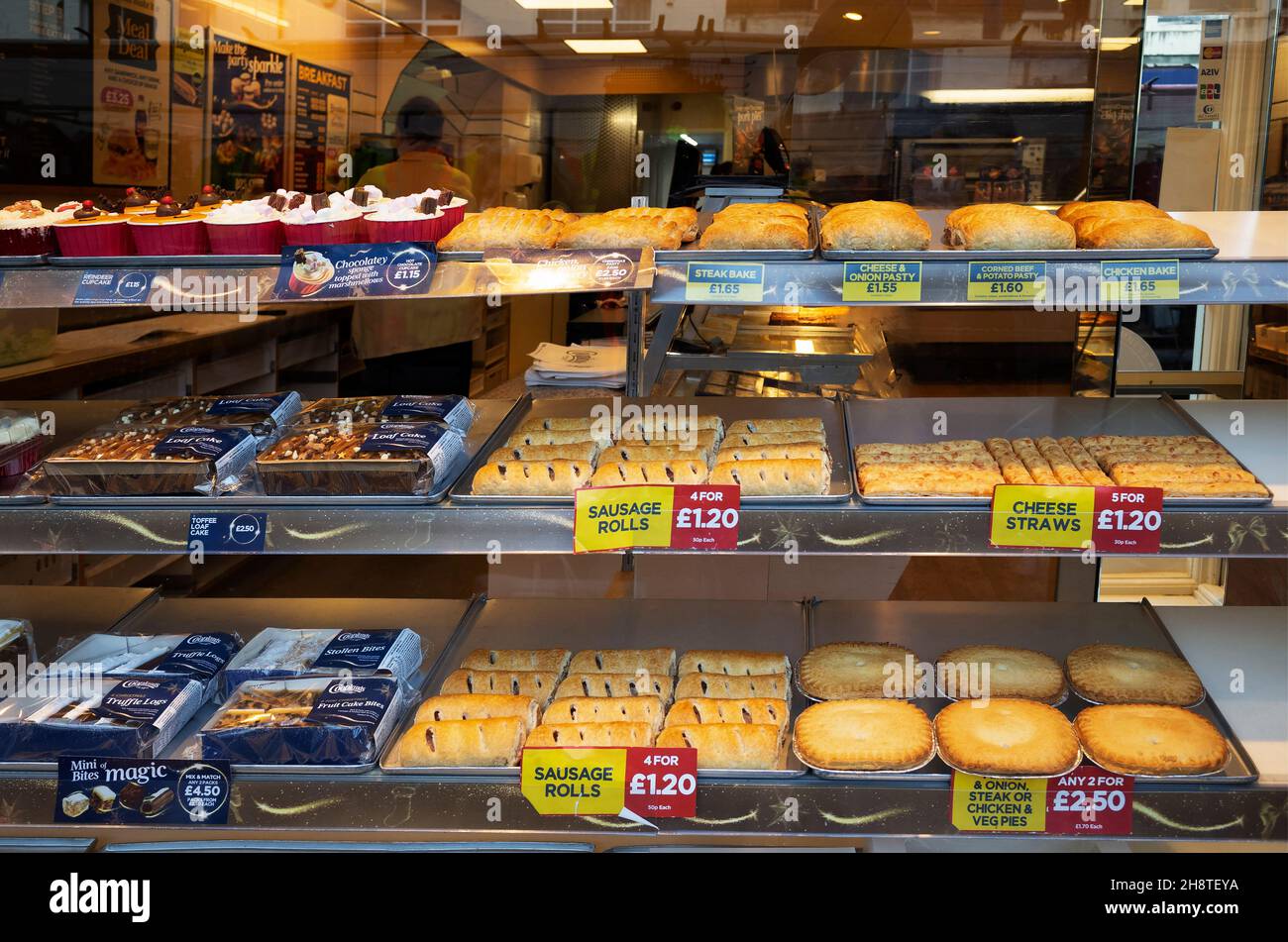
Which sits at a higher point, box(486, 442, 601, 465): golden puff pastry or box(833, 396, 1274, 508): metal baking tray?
box(833, 396, 1274, 508): metal baking tray

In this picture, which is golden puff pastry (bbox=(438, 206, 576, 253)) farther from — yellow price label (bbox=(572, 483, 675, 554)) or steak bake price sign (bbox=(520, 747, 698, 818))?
steak bake price sign (bbox=(520, 747, 698, 818))

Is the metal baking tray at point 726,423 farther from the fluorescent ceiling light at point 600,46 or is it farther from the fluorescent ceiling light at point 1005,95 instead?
the fluorescent ceiling light at point 600,46

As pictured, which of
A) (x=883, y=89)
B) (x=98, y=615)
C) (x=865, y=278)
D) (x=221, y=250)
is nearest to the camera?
(x=865, y=278)

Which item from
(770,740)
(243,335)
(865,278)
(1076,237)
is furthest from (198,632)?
(243,335)

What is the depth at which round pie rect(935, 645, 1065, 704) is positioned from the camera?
77.9 inches

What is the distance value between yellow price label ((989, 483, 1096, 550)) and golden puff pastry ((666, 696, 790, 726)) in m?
0.45

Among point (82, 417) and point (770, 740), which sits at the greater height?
point (82, 417)

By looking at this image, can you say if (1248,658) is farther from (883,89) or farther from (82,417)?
(883,89)

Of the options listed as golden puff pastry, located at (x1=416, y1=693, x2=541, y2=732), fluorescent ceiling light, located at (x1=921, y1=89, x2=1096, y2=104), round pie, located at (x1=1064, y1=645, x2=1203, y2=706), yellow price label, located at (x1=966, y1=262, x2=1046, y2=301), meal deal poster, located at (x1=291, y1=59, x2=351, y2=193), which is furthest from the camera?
meal deal poster, located at (x1=291, y1=59, x2=351, y2=193)

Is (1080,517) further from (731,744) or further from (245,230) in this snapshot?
(245,230)

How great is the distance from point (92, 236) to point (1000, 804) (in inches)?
65.2

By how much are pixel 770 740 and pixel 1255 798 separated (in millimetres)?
720

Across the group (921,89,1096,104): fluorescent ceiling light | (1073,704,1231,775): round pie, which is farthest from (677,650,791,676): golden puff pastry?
(921,89,1096,104): fluorescent ceiling light

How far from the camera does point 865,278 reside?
1.69 metres
